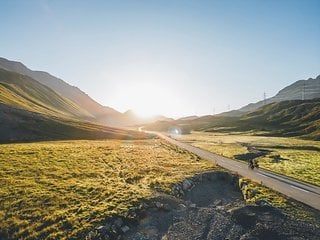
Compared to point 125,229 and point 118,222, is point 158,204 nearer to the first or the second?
point 118,222

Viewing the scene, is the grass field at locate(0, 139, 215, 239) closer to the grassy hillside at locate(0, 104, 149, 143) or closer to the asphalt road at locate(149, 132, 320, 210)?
the asphalt road at locate(149, 132, 320, 210)

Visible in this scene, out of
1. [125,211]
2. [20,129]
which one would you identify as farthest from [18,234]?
[20,129]

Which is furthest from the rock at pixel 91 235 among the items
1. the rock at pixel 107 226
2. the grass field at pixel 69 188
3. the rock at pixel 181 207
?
the rock at pixel 181 207

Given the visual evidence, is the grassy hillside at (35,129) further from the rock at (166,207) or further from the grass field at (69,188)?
the rock at (166,207)

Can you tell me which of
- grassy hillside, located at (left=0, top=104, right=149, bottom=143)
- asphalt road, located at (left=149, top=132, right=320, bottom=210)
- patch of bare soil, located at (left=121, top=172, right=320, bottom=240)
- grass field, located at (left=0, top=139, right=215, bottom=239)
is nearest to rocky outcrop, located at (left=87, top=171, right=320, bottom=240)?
patch of bare soil, located at (left=121, top=172, right=320, bottom=240)

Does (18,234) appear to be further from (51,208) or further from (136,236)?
(136,236)

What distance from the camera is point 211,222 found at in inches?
1157

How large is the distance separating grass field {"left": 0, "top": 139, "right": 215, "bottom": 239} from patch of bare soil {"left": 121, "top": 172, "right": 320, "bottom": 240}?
3049 millimetres

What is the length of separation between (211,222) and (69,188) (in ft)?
60.0

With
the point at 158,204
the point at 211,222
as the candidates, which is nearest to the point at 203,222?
the point at 211,222

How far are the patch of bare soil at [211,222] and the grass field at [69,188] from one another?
3.05m

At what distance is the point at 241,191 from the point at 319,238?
55.0 ft

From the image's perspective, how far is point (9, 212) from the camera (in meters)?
30.0

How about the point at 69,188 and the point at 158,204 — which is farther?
the point at 69,188
